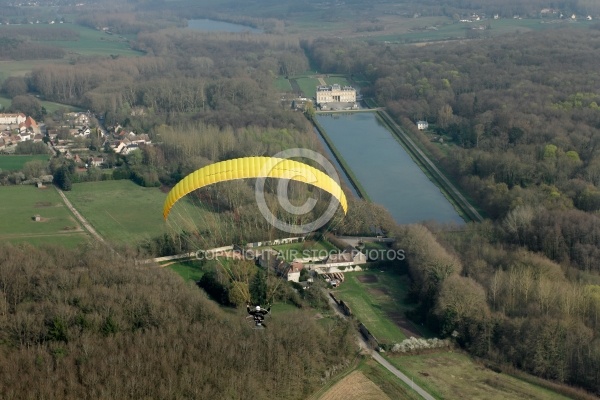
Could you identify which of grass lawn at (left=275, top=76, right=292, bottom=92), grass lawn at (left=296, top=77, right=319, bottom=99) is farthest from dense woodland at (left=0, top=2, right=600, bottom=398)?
grass lawn at (left=296, top=77, right=319, bottom=99)

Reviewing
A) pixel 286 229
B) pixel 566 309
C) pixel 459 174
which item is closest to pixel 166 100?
pixel 459 174

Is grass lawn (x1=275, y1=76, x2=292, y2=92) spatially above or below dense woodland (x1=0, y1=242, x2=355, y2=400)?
below

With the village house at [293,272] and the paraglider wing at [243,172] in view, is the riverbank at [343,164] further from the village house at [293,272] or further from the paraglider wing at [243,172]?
the paraglider wing at [243,172]

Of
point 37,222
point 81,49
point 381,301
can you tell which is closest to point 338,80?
point 81,49

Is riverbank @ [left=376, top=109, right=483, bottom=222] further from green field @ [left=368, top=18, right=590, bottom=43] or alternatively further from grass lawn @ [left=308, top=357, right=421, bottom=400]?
green field @ [left=368, top=18, right=590, bottom=43]

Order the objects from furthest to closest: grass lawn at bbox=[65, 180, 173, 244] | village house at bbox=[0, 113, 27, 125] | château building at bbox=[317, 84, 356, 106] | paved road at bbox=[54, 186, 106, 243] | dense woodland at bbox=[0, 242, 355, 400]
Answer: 1. château building at bbox=[317, 84, 356, 106]
2. village house at bbox=[0, 113, 27, 125]
3. grass lawn at bbox=[65, 180, 173, 244]
4. paved road at bbox=[54, 186, 106, 243]
5. dense woodland at bbox=[0, 242, 355, 400]

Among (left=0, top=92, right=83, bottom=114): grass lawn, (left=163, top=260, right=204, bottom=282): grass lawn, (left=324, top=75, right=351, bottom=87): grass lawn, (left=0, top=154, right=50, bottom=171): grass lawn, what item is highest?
(left=324, top=75, right=351, bottom=87): grass lawn

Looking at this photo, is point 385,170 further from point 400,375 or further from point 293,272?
point 400,375

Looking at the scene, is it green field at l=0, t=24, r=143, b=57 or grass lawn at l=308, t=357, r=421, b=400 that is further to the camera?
green field at l=0, t=24, r=143, b=57
